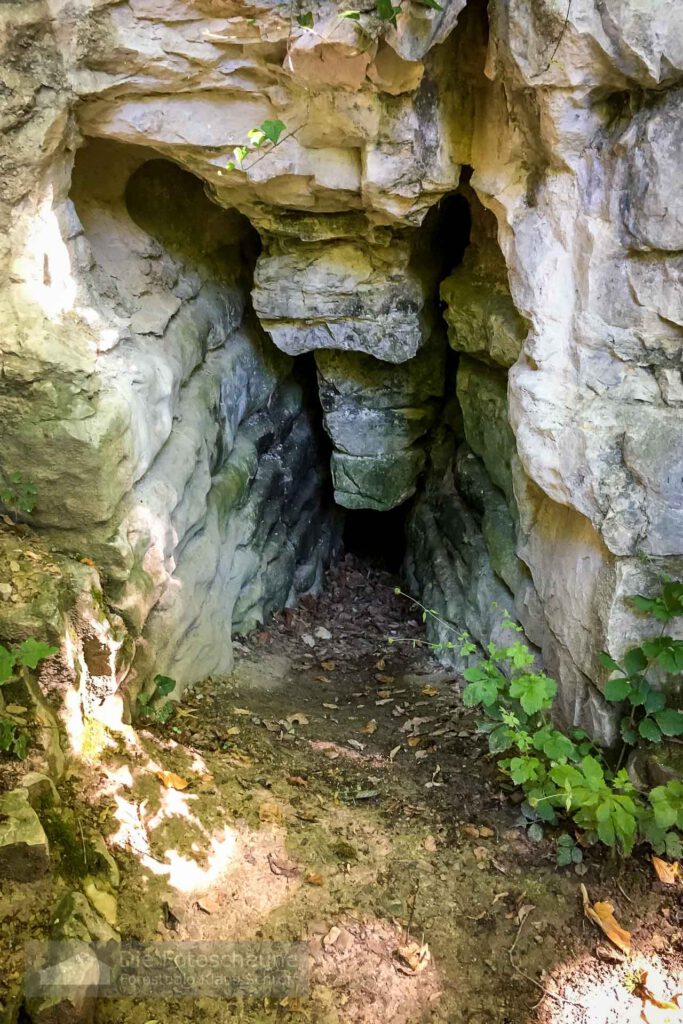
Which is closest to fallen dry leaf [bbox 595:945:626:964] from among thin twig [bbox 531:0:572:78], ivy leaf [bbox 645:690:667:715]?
ivy leaf [bbox 645:690:667:715]

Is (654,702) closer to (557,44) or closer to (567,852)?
(567,852)

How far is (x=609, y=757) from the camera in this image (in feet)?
11.5

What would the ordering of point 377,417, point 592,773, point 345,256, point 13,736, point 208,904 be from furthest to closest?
point 377,417 → point 345,256 → point 592,773 → point 208,904 → point 13,736

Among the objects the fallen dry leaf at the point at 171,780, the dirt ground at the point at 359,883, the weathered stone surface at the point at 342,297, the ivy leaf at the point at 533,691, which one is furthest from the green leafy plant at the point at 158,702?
the weathered stone surface at the point at 342,297

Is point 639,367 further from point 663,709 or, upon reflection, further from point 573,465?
point 663,709

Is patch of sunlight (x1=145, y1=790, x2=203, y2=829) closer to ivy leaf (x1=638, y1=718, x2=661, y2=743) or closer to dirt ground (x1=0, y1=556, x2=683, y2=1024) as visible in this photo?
dirt ground (x1=0, y1=556, x2=683, y2=1024)

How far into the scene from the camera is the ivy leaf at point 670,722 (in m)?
3.15

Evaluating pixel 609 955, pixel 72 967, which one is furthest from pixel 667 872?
pixel 72 967

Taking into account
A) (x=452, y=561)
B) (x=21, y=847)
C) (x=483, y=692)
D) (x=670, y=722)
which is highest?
(x=670, y=722)

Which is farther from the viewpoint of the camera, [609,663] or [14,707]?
[609,663]

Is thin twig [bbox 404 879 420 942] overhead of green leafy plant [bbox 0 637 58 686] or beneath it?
beneath

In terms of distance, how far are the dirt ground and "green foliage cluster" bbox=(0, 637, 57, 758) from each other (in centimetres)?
35

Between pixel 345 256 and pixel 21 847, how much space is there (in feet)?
12.8

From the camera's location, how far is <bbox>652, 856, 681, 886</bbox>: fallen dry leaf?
10.2 ft
